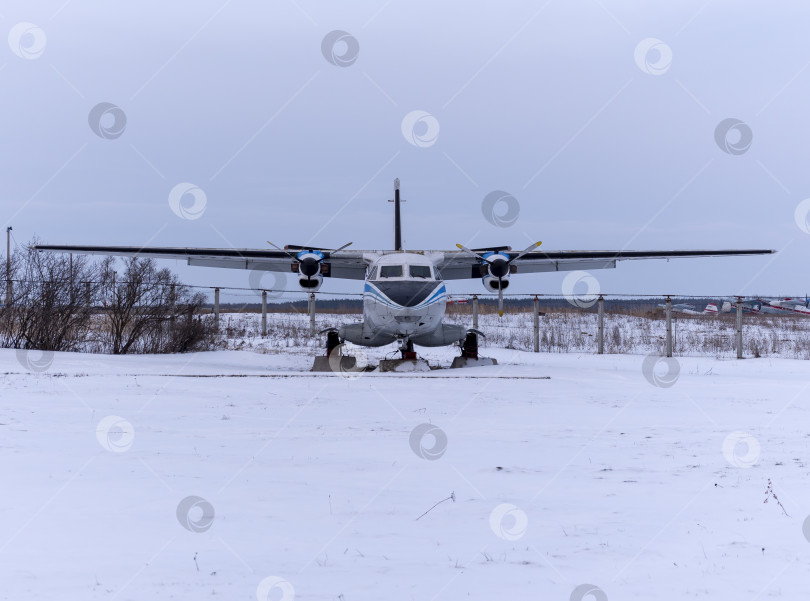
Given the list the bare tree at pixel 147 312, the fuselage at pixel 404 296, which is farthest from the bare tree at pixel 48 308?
the fuselage at pixel 404 296

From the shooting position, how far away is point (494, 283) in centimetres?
2186

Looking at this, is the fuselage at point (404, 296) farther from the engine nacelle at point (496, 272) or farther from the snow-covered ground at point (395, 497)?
the snow-covered ground at point (395, 497)

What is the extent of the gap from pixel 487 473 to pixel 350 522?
2.00 m

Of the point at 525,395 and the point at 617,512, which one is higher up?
the point at 525,395

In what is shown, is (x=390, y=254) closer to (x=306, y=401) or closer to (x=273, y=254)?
(x=273, y=254)

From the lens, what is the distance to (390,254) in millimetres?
20391

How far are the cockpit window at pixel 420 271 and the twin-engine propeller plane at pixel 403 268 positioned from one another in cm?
3

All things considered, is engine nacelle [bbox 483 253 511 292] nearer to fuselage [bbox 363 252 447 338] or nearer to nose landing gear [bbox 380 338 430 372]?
fuselage [bbox 363 252 447 338]

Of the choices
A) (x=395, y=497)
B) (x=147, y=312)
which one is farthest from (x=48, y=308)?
(x=395, y=497)

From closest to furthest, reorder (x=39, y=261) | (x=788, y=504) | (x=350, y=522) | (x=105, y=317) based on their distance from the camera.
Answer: (x=350, y=522) < (x=788, y=504) < (x=39, y=261) < (x=105, y=317)

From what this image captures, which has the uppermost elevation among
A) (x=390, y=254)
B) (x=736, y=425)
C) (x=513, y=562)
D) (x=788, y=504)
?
(x=390, y=254)

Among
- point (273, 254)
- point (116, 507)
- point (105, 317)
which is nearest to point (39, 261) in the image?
point (105, 317)

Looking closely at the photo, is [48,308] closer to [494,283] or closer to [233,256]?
[233,256]

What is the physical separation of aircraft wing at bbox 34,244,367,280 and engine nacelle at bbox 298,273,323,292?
72cm
